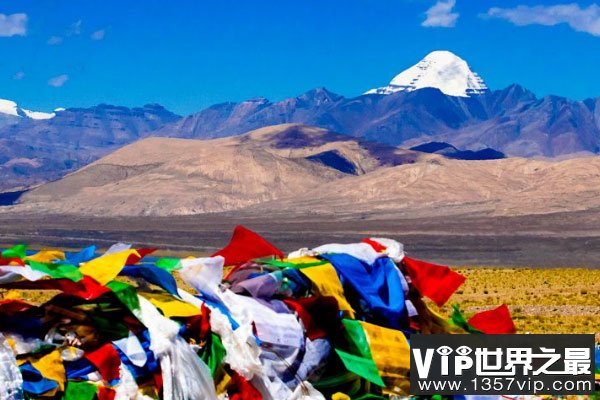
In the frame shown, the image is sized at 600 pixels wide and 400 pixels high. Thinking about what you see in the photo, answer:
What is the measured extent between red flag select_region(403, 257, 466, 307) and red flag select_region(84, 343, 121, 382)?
156 inches

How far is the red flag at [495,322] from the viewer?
1087 centimetres

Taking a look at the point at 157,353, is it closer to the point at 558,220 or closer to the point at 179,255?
the point at 179,255

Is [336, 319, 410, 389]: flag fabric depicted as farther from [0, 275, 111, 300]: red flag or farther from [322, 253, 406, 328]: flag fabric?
[0, 275, 111, 300]: red flag

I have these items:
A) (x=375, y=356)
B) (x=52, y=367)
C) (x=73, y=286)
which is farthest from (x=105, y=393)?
(x=375, y=356)

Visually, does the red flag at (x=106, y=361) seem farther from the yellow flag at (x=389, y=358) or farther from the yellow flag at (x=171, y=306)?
the yellow flag at (x=389, y=358)

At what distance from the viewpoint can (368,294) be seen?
9.32 meters

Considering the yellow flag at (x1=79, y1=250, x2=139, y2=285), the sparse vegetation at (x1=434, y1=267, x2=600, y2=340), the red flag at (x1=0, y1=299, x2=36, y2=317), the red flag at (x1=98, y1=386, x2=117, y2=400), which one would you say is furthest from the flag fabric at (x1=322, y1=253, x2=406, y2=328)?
the sparse vegetation at (x1=434, y1=267, x2=600, y2=340)

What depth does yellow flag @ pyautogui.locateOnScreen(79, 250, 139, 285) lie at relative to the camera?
7.83m

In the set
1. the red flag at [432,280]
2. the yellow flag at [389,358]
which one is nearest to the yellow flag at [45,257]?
the yellow flag at [389,358]

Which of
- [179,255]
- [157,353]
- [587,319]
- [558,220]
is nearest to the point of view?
[157,353]

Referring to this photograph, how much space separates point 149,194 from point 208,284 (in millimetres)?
146601

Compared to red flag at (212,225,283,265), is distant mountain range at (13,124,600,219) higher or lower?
higher

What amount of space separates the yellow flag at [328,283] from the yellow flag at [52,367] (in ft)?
8.98

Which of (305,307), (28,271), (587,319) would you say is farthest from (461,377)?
(587,319)
